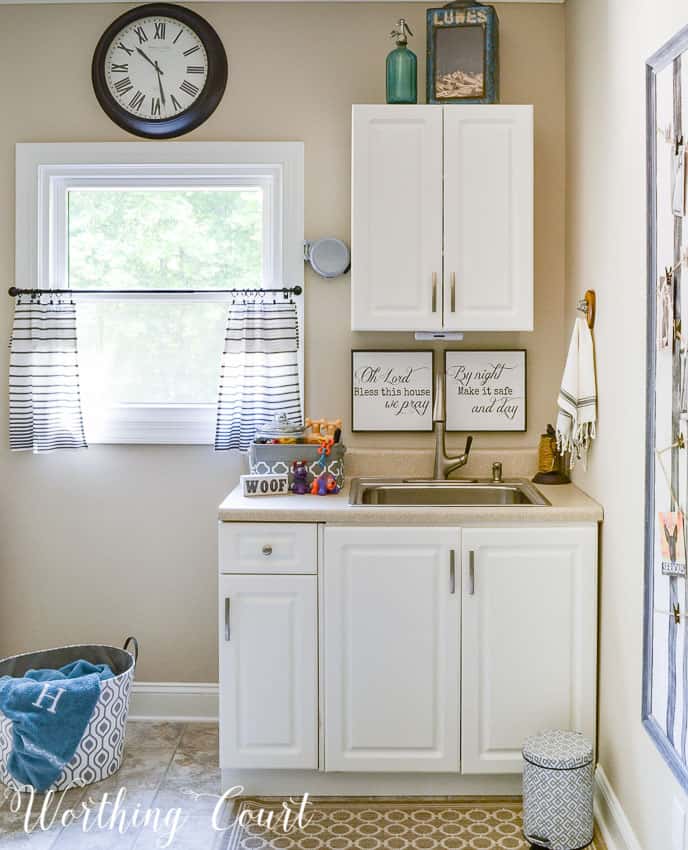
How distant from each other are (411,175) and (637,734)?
1.76m

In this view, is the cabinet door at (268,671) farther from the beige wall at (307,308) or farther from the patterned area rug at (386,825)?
the beige wall at (307,308)

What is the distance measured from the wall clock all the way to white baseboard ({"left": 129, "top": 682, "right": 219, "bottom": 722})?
196cm

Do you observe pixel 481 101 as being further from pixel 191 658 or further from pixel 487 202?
pixel 191 658

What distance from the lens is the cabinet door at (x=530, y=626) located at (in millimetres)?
2596

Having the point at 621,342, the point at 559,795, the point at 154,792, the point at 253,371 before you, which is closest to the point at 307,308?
the point at 253,371

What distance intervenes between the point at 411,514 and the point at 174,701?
1.29 meters

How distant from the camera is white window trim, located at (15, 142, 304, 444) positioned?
3172 millimetres

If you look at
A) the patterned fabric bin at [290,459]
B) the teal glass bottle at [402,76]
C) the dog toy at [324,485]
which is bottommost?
the dog toy at [324,485]

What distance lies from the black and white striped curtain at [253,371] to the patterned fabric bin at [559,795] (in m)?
1.39

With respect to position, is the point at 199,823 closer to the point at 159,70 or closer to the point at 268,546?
the point at 268,546

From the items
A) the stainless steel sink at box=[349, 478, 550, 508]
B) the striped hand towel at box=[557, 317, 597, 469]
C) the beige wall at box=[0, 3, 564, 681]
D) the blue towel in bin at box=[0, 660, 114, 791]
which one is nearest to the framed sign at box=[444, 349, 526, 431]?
the beige wall at box=[0, 3, 564, 681]

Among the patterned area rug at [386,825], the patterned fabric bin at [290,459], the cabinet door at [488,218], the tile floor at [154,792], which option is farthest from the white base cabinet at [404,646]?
the cabinet door at [488,218]

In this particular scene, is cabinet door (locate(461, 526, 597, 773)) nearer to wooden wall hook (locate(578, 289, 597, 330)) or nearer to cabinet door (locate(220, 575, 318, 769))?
cabinet door (locate(220, 575, 318, 769))

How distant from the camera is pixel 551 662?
103 inches
